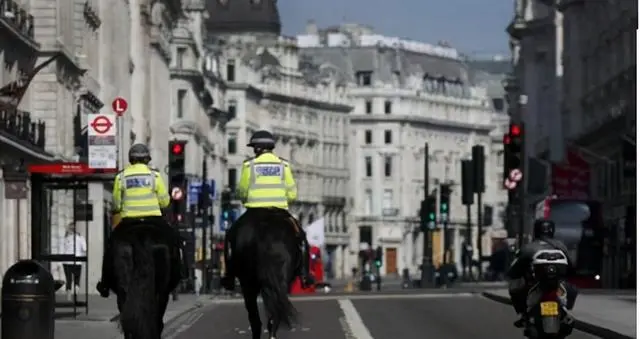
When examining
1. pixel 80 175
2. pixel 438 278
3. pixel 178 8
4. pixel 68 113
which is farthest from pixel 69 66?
pixel 178 8

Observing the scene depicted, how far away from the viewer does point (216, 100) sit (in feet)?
530

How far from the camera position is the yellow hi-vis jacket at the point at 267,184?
23.7 meters

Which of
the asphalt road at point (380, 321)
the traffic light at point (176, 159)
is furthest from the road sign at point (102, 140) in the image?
the traffic light at point (176, 159)

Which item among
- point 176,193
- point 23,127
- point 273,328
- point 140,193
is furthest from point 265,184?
point 176,193

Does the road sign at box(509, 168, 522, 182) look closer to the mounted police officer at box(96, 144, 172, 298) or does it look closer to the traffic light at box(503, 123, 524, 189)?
the traffic light at box(503, 123, 524, 189)

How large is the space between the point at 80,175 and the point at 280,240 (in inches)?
508

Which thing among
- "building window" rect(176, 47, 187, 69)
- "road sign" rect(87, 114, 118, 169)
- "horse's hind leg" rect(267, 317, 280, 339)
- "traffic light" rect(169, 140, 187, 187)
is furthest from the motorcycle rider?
"building window" rect(176, 47, 187, 69)

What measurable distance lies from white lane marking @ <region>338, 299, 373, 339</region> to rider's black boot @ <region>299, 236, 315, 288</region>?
683 cm

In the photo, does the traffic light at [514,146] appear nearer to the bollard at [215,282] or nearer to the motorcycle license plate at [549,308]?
the motorcycle license plate at [549,308]

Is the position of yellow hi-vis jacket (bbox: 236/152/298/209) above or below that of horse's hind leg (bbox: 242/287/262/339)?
above

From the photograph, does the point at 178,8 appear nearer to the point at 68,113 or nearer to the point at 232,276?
the point at 68,113

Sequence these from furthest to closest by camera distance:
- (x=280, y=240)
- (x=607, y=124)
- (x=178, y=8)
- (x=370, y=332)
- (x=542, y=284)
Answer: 1. (x=178, y=8)
2. (x=607, y=124)
3. (x=370, y=332)
4. (x=542, y=284)
5. (x=280, y=240)

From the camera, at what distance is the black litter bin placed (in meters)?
25.0

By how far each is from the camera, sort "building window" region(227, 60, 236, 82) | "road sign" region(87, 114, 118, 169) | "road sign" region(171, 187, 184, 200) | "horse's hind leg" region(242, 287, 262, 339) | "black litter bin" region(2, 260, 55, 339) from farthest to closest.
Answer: "building window" region(227, 60, 236, 82)
"road sign" region(171, 187, 184, 200)
"road sign" region(87, 114, 118, 169)
"black litter bin" region(2, 260, 55, 339)
"horse's hind leg" region(242, 287, 262, 339)
